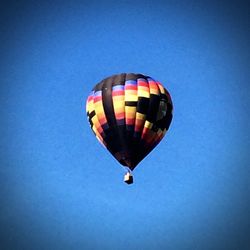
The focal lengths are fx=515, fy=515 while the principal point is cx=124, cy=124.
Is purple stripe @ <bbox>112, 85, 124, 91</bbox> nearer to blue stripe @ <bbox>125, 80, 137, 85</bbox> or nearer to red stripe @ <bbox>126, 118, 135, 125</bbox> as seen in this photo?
blue stripe @ <bbox>125, 80, 137, 85</bbox>

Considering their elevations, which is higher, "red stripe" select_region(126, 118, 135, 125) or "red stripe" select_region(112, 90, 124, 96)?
"red stripe" select_region(112, 90, 124, 96)

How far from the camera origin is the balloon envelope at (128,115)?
24328 millimetres

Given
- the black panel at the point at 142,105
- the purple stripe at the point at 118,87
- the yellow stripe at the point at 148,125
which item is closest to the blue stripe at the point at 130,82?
the purple stripe at the point at 118,87

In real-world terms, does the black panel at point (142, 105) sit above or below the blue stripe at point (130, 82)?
below

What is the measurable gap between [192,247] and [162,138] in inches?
3379

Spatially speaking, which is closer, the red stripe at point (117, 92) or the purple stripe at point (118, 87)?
the red stripe at point (117, 92)

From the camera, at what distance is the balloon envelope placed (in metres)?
24.3

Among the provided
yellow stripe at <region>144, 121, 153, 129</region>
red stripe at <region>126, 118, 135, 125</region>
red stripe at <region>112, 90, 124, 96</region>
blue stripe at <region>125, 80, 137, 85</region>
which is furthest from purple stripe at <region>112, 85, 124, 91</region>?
yellow stripe at <region>144, 121, 153, 129</region>

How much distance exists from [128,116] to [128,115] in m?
0.05

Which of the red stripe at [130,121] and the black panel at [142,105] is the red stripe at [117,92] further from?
the red stripe at [130,121]

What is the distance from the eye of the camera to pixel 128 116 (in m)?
24.5

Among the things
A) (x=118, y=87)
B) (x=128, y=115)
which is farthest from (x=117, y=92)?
(x=128, y=115)

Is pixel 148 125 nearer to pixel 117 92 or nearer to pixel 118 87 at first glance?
pixel 117 92

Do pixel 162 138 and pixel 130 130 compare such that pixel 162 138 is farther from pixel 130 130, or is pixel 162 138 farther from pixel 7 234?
pixel 7 234
